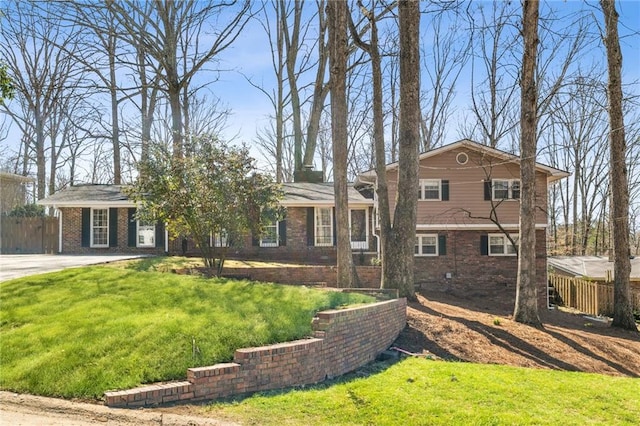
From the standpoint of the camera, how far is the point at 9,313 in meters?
7.32

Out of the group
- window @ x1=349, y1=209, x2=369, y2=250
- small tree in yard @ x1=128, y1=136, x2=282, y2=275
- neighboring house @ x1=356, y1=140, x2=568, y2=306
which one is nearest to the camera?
small tree in yard @ x1=128, y1=136, x2=282, y2=275

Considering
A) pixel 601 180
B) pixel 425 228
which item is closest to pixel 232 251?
pixel 425 228

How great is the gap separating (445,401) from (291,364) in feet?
6.05

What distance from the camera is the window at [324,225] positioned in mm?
22016

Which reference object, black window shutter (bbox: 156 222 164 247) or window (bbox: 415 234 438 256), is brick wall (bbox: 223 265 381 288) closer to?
window (bbox: 415 234 438 256)

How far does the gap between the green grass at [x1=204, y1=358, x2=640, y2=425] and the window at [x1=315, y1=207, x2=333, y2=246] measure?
1442 cm

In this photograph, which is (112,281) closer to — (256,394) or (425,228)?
(256,394)

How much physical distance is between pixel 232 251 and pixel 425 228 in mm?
8001

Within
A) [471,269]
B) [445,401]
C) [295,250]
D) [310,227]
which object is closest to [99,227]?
[295,250]

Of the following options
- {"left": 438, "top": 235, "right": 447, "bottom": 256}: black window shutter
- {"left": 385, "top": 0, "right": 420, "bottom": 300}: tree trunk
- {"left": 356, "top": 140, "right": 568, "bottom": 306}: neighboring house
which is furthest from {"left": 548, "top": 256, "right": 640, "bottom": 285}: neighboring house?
{"left": 385, "top": 0, "right": 420, "bottom": 300}: tree trunk

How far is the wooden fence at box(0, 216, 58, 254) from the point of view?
22781 millimetres

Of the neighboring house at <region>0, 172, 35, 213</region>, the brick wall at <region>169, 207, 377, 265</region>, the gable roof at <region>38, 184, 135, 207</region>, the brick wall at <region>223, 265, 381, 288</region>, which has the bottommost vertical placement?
the brick wall at <region>223, 265, 381, 288</region>

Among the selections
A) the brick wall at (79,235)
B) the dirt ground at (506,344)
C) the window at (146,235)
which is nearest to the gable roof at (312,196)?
the window at (146,235)

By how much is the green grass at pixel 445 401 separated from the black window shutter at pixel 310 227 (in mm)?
14351
